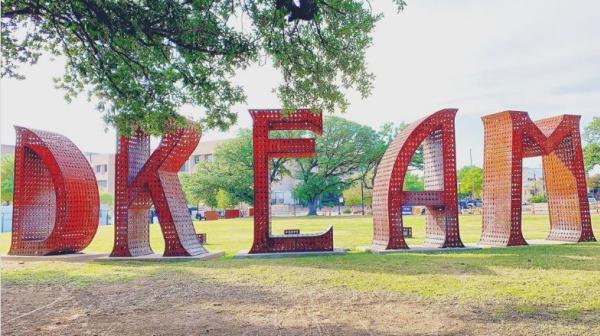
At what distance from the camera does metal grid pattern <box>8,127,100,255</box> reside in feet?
42.0

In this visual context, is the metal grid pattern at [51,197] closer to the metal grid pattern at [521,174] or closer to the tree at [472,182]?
the metal grid pattern at [521,174]

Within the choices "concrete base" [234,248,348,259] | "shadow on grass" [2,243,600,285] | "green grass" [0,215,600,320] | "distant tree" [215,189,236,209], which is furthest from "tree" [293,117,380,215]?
"shadow on grass" [2,243,600,285]

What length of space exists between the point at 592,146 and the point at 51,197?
4917 cm

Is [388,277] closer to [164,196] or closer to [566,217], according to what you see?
[164,196]

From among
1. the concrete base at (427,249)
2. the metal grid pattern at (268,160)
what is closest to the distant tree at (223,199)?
the metal grid pattern at (268,160)

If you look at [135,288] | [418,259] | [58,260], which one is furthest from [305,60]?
[58,260]

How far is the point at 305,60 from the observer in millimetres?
7898

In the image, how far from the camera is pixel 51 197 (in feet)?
45.6

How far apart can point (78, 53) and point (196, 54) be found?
107 inches

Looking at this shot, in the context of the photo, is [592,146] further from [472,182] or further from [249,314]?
[249,314]

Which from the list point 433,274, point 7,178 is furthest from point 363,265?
point 7,178

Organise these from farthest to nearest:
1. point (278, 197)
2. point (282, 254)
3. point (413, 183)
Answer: point (278, 197), point (413, 183), point (282, 254)

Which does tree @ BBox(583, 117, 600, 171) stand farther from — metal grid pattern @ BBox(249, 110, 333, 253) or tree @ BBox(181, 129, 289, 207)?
metal grid pattern @ BBox(249, 110, 333, 253)

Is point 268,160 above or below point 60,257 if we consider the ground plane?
above
